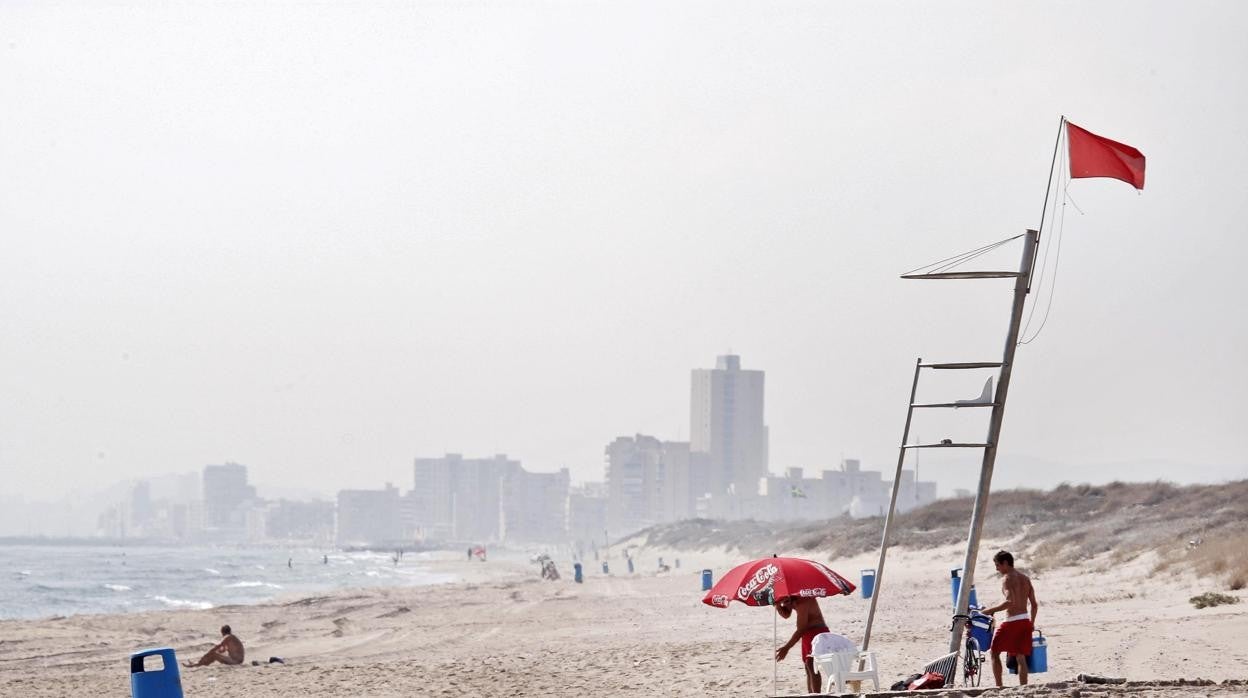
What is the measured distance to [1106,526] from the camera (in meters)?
30.6

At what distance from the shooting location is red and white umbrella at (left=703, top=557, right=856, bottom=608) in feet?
34.6

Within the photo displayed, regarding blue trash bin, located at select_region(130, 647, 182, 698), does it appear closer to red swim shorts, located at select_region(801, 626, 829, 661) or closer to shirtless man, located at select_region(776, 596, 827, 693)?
shirtless man, located at select_region(776, 596, 827, 693)

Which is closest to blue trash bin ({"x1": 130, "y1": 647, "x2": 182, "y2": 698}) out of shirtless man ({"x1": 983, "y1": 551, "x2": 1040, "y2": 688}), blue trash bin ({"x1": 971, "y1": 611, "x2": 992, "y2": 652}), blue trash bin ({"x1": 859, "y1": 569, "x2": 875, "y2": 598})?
blue trash bin ({"x1": 971, "y1": 611, "x2": 992, "y2": 652})

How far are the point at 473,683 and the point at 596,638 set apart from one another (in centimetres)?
672

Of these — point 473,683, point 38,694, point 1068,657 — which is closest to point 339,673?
point 473,683

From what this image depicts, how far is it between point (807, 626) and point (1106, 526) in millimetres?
22006

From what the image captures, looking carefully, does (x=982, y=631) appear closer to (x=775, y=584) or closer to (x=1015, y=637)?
(x=1015, y=637)

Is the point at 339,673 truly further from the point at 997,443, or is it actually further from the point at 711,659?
the point at 997,443

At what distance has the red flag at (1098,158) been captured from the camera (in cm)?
1051

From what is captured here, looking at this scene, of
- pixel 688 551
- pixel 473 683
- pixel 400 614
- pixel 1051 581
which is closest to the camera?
pixel 473 683

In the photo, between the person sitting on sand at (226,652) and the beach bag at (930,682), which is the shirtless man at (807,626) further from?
the person sitting on sand at (226,652)

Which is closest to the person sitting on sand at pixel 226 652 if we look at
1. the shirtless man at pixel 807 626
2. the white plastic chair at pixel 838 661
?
the shirtless man at pixel 807 626

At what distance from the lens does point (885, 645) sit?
1537 cm

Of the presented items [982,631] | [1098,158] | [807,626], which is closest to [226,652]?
[807,626]
